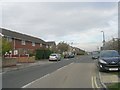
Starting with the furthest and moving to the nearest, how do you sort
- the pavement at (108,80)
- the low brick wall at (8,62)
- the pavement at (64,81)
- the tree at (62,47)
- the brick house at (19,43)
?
1. the tree at (62,47)
2. the brick house at (19,43)
3. the low brick wall at (8,62)
4. the pavement at (108,80)
5. the pavement at (64,81)

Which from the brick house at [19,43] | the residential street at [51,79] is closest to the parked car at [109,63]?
the residential street at [51,79]

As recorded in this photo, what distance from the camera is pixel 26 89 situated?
41.5ft

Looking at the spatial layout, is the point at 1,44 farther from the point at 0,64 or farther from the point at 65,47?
the point at 65,47

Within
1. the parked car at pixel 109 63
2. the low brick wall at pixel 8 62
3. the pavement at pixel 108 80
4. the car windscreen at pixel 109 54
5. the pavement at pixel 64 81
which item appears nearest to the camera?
the pavement at pixel 64 81

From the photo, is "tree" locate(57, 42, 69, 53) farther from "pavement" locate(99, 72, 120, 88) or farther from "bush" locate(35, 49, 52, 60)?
"pavement" locate(99, 72, 120, 88)

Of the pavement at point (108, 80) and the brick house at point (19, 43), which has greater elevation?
the brick house at point (19, 43)

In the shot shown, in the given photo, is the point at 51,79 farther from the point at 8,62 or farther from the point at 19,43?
the point at 19,43

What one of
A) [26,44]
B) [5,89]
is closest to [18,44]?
[26,44]

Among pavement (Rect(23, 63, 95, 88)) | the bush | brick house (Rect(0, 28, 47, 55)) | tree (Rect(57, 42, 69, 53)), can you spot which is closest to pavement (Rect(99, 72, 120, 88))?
pavement (Rect(23, 63, 95, 88))

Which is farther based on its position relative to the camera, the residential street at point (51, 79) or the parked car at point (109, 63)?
the parked car at point (109, 63)

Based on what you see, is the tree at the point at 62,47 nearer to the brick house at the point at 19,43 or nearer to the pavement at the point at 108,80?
the brick house at the point at 19,43

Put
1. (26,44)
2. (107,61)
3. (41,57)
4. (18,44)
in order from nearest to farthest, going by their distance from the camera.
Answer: (107,61) → (41,57) → (18,44) → (26,44)

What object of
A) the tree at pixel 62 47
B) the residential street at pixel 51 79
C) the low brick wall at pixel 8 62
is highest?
the tree at pixel 62 47

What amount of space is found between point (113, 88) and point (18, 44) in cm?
6278
